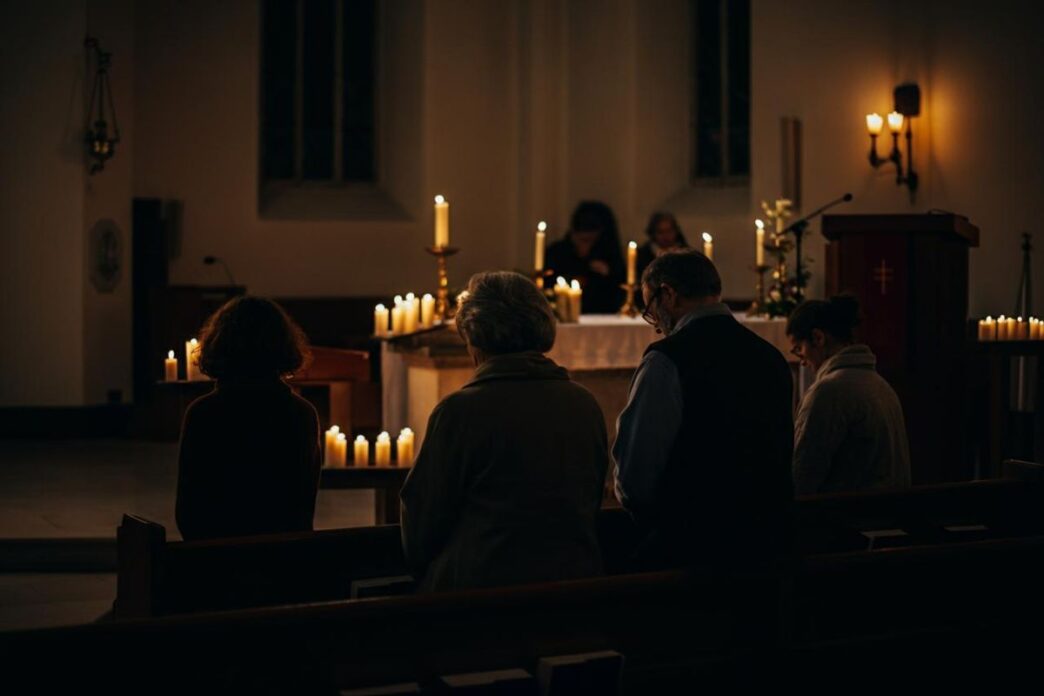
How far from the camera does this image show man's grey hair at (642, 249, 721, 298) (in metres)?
3.91

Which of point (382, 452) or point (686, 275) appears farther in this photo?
point (382, 452)

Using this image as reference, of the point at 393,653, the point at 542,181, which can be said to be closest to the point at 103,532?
the point at 393,653

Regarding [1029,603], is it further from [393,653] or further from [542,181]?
[542,181]

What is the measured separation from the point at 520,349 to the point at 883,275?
4107 millimetres

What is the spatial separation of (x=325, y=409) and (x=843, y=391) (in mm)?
7159

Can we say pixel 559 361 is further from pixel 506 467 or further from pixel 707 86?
pixel 707 86

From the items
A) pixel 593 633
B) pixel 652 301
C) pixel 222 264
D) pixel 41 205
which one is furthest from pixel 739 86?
pixel 593 633

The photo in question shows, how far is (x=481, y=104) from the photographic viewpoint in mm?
14055

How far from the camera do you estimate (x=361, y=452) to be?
566 cm

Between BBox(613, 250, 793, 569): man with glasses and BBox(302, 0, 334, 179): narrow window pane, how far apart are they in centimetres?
1060

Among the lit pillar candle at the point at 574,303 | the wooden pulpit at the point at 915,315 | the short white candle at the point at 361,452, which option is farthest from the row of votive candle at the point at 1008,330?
the short white candle at the point at 361,452

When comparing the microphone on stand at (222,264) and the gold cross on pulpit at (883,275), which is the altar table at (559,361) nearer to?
the gold cross on pulpit at (883,275)

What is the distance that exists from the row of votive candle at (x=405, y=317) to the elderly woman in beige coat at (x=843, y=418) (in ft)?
9.97

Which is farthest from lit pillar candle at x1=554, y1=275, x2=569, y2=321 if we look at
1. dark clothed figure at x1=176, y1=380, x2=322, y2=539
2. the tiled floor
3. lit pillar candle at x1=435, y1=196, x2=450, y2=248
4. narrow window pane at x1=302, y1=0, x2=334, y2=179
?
narrow window pane at x1=302, y1=0, x2=334, y2=179
